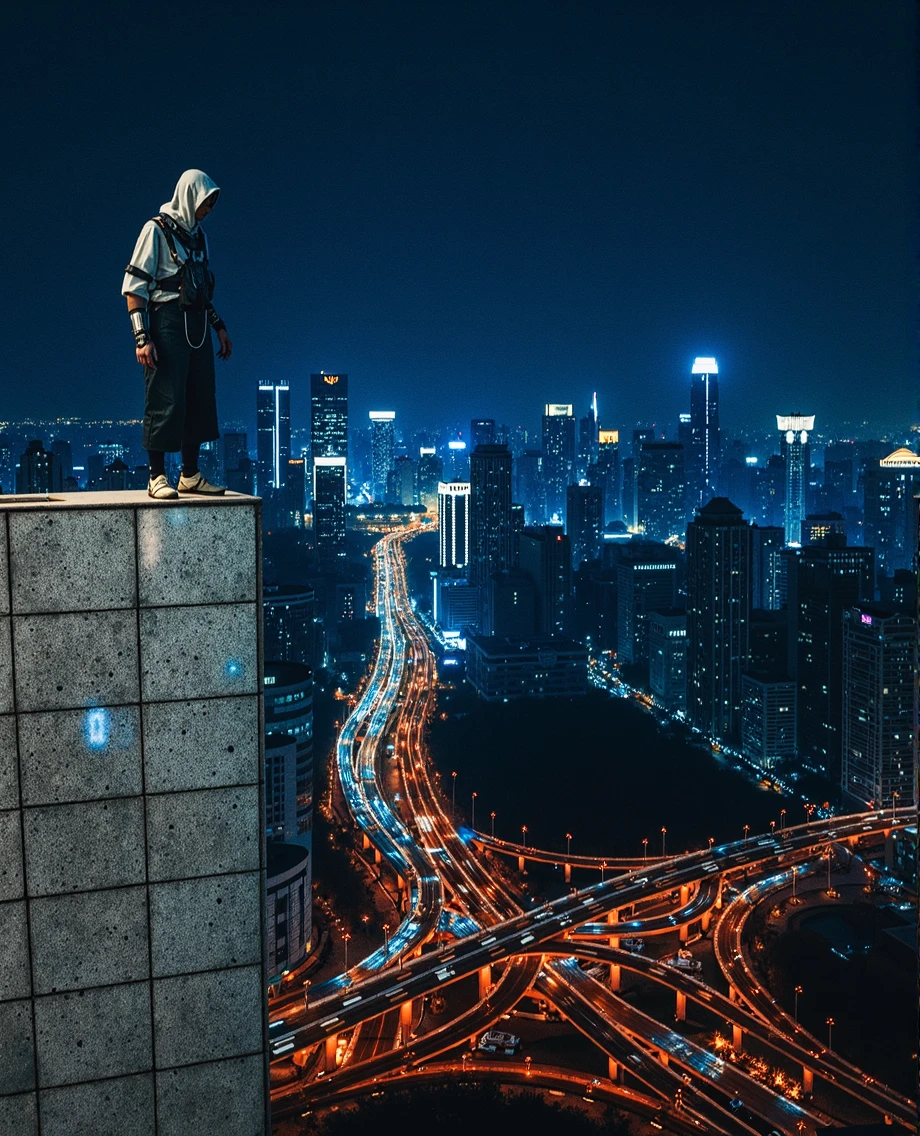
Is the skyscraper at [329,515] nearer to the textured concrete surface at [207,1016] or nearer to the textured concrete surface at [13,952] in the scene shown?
the textured concrete surface at [207,1016]

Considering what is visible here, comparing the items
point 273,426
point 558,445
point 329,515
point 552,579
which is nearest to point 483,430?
point 558,445

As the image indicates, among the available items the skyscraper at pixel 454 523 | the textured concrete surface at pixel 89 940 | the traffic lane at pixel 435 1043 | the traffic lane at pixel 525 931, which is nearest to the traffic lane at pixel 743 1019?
the traffic lane at pixel 525 931

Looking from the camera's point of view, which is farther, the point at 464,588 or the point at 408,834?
the point at 464,588

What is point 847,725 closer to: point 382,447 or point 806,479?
point 806,479

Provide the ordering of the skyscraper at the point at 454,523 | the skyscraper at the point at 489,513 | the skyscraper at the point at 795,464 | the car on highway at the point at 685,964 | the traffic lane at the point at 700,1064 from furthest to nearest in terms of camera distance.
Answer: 1. the skyscraper at the point at 795,464
2. the skyscraper at the point at 454,523
3. the skyscraper at the point at 489,513
4. the car on highway at the point at 685,964
5. the traffic lane at the point at 700,1064

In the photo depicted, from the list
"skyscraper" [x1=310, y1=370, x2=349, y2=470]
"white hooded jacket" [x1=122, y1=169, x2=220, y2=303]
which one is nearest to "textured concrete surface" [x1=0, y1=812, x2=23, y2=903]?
"white hooded jacket" [x1=122, y1=169, x2=220, y2=303]

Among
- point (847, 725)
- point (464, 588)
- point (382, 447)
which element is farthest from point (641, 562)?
point (382, 447)

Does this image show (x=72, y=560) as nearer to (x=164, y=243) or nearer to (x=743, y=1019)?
(x=164, y=243)
